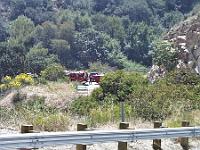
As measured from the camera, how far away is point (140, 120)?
50.9 ft

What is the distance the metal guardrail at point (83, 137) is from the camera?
8477 mm

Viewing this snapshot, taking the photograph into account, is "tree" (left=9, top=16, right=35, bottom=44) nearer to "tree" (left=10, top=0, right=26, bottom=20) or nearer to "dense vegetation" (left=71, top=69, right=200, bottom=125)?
"tree" (left=10, top=0, right=26, bottom=20)

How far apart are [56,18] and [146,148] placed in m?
170

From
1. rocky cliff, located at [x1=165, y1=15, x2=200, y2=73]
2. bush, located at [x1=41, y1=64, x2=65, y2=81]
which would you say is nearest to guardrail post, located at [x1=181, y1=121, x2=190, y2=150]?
rocky cliff, located at [x1=165, y1=15, x2=200, y2=73]

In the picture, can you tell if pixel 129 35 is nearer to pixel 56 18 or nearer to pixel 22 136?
pixel 56 18

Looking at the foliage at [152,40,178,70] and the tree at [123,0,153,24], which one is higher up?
the foliage at [152,40,178,70]

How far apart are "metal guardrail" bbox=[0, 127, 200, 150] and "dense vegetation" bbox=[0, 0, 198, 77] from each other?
86479 millimetres

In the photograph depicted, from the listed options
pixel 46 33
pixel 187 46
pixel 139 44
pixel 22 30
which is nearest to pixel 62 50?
pixel 46 33

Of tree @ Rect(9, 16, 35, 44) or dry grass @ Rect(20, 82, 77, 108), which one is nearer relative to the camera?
dry grass @ Rect(20, 82, 77, 108)

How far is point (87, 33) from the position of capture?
149 meters

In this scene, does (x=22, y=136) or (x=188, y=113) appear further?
(x=188, y=113)

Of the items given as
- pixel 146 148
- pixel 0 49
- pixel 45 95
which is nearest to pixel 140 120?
pixel 146 148

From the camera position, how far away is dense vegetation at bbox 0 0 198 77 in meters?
137

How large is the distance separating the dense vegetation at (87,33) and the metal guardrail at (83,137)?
86479 millimetres
